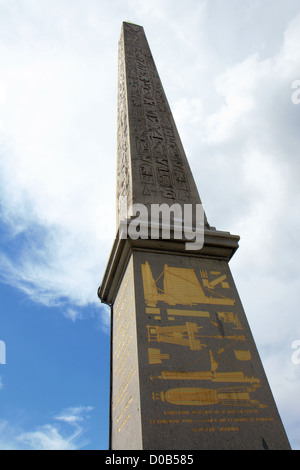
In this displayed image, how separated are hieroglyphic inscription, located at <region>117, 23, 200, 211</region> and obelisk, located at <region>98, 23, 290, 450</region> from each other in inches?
1.4

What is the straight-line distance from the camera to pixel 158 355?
12.0 ft

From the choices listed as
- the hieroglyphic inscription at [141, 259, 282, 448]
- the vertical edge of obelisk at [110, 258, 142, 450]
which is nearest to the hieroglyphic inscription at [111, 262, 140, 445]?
the vertical edge of obelisk at [110, 258, 142, 450]

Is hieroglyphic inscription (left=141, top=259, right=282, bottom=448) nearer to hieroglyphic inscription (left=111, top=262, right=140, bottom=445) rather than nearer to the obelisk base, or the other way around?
the obelisk base

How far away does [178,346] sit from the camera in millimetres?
3803

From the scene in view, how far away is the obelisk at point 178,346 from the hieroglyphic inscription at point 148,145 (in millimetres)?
35

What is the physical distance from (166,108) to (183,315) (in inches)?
202

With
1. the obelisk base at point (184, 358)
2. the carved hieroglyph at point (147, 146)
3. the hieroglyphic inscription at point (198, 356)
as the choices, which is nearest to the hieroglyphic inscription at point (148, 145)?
the carved hieroglyph at point (147, 146)

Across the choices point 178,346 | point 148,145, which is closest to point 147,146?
point 148,145

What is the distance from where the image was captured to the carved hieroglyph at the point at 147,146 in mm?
5761

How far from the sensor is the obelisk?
328 centimetres

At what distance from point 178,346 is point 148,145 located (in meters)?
3.85

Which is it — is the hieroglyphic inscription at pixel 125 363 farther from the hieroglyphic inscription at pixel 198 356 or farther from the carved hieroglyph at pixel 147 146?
the carved hieroglyph at pixel 147 146

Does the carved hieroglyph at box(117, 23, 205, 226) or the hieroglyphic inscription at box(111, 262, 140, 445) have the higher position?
the carved hieroglyph at box(117, 23, 205, 226)

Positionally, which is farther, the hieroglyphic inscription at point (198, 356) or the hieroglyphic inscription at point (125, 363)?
the hieroglyphic inscription at point (125, 363)
